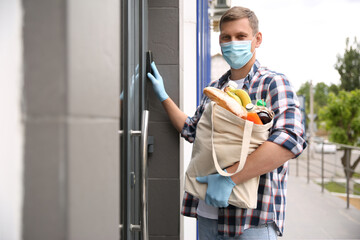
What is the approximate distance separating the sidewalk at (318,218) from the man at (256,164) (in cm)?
314

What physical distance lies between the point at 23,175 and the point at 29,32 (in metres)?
0.17

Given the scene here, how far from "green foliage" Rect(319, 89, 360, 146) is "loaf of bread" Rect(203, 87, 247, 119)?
38.0ft

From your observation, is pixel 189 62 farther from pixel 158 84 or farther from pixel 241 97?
pixel 241 97

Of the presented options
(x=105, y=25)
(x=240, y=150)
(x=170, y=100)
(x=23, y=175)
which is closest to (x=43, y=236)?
(x=23, y=175)

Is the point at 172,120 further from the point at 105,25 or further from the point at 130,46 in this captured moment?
the point at 105,25

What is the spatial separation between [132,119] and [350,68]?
3360cm

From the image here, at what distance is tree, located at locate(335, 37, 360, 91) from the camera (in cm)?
3105

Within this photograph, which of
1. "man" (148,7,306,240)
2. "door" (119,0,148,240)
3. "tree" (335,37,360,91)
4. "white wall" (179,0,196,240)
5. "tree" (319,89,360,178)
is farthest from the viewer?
"tree" (335,37,360,91)

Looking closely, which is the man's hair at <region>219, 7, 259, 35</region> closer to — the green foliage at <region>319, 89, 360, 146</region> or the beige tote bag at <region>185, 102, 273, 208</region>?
the beige tote bag at <region>185, 102, 273, 208</region>

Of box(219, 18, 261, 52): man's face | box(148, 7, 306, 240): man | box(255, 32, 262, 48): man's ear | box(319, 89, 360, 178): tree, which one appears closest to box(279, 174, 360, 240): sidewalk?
box(148, 7, 306, 240): man

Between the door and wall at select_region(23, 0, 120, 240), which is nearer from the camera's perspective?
wall at select_region(23, 0, 120, 240)

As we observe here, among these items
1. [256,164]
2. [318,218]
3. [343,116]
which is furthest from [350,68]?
[256,164]

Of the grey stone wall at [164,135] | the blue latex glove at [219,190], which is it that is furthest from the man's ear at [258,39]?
the blue latex glove at [219,190]

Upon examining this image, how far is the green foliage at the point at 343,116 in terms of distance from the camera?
1235 centimetres
